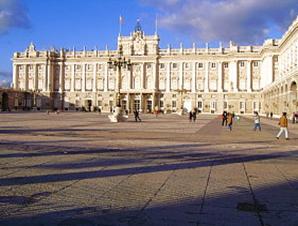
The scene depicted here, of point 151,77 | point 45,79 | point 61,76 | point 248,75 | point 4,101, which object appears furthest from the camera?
point 61,76

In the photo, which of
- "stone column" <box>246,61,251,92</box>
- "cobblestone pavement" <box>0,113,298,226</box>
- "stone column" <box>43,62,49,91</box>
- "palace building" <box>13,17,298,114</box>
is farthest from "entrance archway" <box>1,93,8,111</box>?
"cobblestone pavement" <box>0,113,298,226</box>

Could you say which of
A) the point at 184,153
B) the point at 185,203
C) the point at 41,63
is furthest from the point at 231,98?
the point at 185,203

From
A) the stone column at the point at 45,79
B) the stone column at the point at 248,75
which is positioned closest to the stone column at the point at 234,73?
the stone column at the point at 248,75

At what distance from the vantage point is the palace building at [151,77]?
112 meters

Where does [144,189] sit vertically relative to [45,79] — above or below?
below

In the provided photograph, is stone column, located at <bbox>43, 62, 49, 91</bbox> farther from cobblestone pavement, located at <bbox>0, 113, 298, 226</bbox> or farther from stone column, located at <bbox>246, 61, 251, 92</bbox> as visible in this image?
cobblestone pavement, located at <bbox>0, 113, 298, 226</bbox>

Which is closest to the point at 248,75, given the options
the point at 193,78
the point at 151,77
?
the point at 193,78

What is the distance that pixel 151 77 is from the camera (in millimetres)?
120688

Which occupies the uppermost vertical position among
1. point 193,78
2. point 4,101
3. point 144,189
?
point 193,78

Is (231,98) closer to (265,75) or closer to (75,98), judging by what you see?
(265,75)

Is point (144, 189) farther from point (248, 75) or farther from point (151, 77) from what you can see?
point (151, 77)

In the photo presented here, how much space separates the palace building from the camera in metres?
112

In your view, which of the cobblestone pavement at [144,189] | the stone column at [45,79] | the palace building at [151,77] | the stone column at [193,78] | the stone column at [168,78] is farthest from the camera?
the stone column at [45,79]

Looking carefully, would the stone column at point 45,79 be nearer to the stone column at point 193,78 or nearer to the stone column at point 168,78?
the stone column at point 168,78
